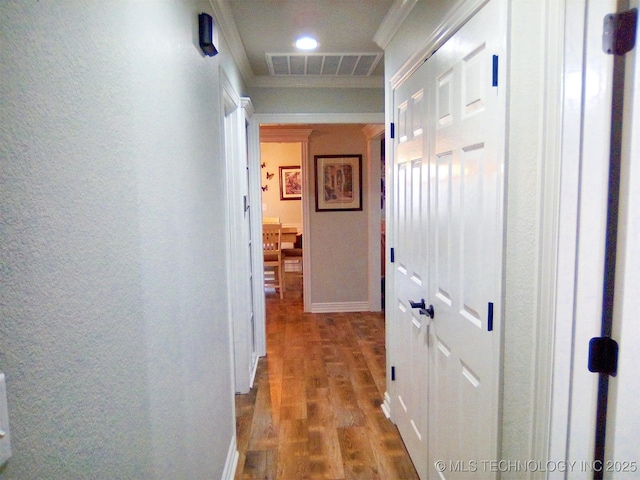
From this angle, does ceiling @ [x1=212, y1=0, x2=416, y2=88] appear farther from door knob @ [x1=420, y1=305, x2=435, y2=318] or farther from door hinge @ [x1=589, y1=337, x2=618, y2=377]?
door hinge @ [x1=589, y1=337, x2=618, y2=377]

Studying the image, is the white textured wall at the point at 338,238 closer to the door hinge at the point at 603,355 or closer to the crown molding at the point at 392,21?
the crown molding at the point at 392,21

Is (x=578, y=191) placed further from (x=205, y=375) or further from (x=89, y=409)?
(x=205, y=375)

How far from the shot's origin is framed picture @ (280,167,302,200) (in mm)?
8562

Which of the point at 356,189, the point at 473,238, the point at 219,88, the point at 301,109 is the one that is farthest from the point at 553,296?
the point at 356,189

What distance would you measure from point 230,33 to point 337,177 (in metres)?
2.76

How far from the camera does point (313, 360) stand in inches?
144

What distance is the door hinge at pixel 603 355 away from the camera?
978 mm

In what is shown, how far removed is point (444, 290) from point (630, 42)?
3.44 feet

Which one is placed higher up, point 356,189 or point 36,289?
point 356,189

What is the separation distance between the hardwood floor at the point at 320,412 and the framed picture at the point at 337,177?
5.31 feet

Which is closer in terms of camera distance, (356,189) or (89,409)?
(89,409)

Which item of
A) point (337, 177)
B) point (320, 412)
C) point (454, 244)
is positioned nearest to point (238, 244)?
point (320, 412)

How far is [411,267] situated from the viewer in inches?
86.3

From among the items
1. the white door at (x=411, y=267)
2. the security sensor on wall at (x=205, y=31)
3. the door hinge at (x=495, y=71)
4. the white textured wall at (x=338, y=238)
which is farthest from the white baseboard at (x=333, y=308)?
the door hinge at (x=495, y=71)
